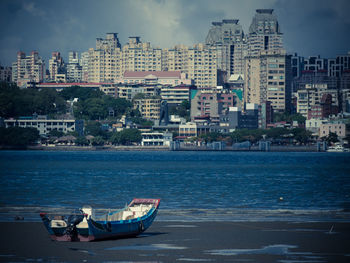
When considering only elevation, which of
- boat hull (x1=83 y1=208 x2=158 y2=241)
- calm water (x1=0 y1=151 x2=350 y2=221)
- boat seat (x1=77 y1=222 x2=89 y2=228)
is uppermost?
boat seat (x1=77 y1=222 x2=89 y2=228)

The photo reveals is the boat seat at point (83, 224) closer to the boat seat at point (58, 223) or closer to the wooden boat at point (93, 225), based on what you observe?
the wooden boat at point (93, 225)

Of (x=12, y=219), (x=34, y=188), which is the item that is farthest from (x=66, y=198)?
(x=12, y=219)

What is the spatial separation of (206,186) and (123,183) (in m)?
8.73

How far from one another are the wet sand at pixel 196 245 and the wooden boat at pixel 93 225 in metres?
0.31

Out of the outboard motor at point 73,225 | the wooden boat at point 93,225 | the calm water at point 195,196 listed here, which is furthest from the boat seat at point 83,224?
the calm water at point 195,196

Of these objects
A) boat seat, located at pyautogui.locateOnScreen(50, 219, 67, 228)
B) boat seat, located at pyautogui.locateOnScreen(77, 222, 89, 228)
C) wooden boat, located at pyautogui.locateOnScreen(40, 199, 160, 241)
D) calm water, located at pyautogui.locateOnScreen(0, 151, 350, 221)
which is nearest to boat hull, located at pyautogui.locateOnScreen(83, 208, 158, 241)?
wooden boat, located at pyautogui.locateOnScreen(40, 199, 160, 241)

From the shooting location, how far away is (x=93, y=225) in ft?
113

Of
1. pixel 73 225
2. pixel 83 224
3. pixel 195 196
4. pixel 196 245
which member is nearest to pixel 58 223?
pixel 73 225

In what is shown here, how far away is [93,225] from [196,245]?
4126mm

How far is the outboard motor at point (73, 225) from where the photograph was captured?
34062 mm

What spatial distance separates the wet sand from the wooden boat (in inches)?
12.1

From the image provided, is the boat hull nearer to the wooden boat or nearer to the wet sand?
the wooden boat

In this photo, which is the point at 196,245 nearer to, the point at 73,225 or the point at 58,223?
the point at 73,225

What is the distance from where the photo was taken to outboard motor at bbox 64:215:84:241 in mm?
34062
